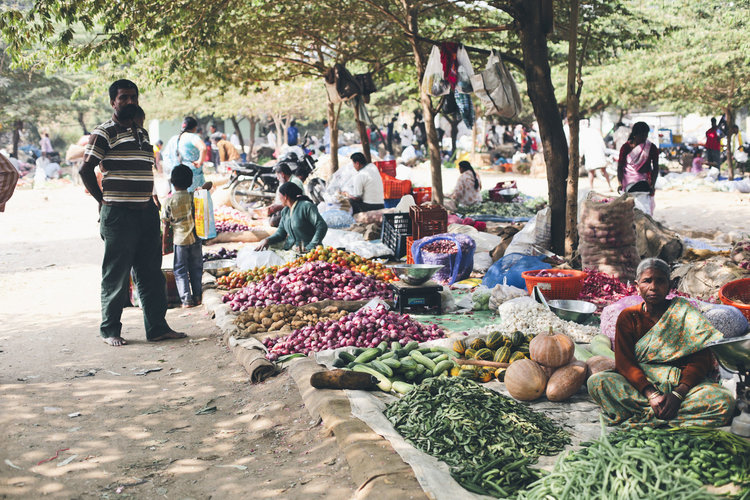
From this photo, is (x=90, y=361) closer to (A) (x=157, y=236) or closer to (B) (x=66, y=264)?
(A) (x=157, y=236)

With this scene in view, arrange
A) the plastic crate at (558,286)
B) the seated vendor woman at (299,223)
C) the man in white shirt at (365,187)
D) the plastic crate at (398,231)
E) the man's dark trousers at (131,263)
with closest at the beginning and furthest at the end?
the man's dark trousers at (131,263), the plastic crate at (558,286), the seated vendor woman at (299,223), the plastic crate at (398,231), the man in white shirt at (365,187)

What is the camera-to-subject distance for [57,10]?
6102 mm

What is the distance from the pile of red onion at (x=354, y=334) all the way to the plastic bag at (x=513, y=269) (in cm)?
155

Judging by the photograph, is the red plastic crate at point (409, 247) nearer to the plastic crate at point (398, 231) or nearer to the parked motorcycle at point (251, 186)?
the plastic crate at point (398, 231)

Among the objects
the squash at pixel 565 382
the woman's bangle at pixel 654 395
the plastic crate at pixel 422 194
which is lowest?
the squash at pixel 565 382

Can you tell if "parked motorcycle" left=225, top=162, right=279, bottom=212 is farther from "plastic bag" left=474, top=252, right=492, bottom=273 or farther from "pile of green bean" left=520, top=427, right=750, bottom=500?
"pile of green bean" left=520, top=427, right=750, bottom=500

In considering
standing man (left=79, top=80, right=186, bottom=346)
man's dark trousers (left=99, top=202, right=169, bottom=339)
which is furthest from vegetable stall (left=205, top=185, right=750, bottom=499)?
standing man (left=79, top=80, right=186, bottom=346)

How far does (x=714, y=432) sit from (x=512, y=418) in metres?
0.99

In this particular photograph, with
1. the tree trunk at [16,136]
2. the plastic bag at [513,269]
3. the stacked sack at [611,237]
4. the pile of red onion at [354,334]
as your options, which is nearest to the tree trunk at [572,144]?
the stacked sack at [611,237]

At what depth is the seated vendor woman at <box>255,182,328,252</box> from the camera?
7.93 meters

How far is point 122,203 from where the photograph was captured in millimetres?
5688

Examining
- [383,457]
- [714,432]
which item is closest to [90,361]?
[383,457]

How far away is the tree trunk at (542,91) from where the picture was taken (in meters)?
8.33

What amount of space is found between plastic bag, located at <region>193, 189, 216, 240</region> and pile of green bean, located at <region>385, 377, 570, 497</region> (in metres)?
4.04
